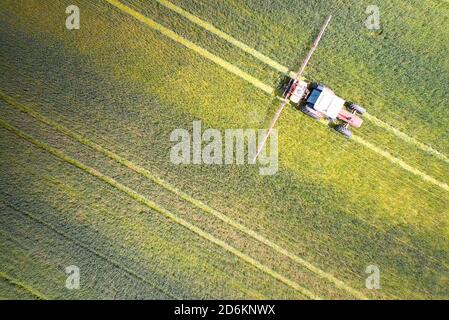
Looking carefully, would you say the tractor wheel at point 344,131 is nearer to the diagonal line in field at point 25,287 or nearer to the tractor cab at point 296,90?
the tractor cab at point 296,90

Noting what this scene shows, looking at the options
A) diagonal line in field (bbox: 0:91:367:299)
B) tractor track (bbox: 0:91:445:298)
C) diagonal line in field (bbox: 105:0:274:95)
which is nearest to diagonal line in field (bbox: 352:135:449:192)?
tractor track (bbox: 0:91:445:298)

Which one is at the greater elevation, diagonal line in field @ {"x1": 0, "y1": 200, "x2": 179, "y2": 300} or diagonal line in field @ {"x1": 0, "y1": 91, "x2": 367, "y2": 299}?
diagonal line in field @ {"x1": 0, "y1": 91, "x2": 367, "y2": 299}

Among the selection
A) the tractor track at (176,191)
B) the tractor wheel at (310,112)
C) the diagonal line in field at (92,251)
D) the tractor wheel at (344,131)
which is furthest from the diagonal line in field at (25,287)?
the tractor wheel at (344,131)

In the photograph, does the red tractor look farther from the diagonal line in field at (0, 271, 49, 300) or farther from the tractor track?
the diagonal line in field at (0, 271, 49, 300)

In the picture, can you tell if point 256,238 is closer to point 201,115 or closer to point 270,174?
point 270,174

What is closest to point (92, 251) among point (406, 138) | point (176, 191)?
point (176, 191)

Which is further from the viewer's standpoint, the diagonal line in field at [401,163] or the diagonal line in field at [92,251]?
the diagonal line in field at [92,251]
